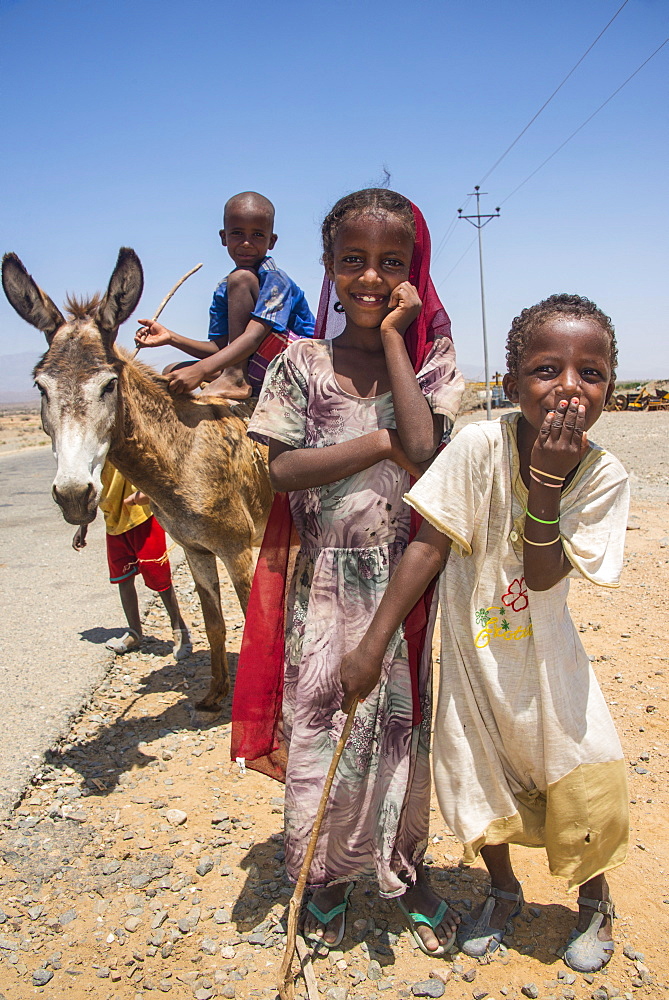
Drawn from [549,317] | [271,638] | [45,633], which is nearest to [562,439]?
[549,317]

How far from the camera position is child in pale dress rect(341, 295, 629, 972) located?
1.87 metres

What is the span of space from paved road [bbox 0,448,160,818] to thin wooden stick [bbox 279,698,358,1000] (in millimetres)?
1815

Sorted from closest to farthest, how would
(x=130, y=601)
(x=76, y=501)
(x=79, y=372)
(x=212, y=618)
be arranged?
(x=76, y=501) → (x=79, y=372) → (x=212, y=618) → (x=130, y=601)

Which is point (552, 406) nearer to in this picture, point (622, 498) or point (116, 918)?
point (622, 498)

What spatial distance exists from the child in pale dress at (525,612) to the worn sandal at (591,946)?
0.01m

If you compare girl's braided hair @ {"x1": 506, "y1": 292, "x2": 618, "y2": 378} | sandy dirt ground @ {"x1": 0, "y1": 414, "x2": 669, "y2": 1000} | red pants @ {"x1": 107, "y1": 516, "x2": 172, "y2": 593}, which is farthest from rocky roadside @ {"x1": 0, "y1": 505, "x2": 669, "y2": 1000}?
girl's braided hair @ {"x1": 506, "y1": 292, "x2": 618, "y2": 378}

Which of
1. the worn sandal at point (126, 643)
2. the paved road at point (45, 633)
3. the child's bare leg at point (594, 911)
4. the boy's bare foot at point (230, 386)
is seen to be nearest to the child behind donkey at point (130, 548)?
the worn sandal at point (126, 643)

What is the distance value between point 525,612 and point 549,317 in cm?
81

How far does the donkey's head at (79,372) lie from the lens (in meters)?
3.08

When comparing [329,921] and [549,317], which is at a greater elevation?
[549,317]

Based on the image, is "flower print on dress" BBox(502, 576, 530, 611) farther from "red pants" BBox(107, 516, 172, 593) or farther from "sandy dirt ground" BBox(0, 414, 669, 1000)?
"red pants" BBox(107, 516, 172, 593)

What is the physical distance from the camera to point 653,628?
198 inches

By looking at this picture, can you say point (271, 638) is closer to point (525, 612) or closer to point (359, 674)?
point (359, 674)

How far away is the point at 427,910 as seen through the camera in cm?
237
